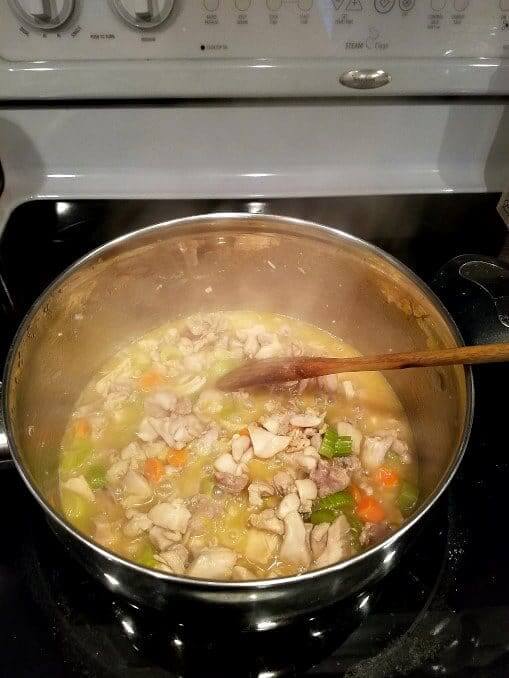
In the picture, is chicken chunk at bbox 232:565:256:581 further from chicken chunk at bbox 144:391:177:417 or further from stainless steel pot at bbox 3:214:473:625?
chicken chunk at bbox 144:391:177:417

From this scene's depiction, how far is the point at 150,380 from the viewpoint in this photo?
1709 millimetres

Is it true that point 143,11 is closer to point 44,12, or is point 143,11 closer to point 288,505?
point 44,12

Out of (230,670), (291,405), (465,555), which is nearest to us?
(230,670)

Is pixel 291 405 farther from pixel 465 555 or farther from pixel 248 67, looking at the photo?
pixel 248 67

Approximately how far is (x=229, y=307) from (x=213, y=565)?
0.86 m

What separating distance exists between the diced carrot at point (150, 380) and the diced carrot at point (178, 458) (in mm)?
261

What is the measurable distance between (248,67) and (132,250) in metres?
0.52

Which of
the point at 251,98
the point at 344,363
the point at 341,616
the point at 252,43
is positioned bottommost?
the point at 341,616

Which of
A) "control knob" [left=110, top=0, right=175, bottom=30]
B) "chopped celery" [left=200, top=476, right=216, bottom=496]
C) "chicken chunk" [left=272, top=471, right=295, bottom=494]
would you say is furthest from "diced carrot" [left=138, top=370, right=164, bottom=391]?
"control knob" [left=110, top=0, right=175, bottom=30]

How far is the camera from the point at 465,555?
1.19m

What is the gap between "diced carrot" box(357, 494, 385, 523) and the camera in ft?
4.53

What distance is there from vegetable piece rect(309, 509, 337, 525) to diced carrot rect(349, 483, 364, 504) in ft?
0.24

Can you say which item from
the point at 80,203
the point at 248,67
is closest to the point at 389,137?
the point at 248,67

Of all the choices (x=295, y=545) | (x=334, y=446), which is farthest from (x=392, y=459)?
(x=295, y=545)
